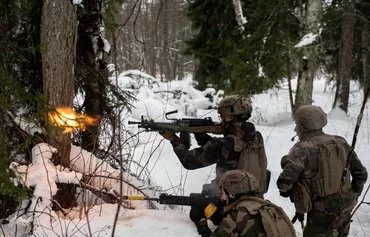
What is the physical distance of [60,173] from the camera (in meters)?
3.66

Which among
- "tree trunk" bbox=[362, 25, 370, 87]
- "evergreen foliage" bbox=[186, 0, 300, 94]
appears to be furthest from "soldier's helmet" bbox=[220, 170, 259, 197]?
"tree trunk" bbox=[362, 25, 370, 87]

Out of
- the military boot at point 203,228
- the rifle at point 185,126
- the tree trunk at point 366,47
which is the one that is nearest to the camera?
the military boot at point 203,228

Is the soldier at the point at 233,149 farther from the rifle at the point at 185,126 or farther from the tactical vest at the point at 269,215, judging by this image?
the tactical vest at the point at 269,215

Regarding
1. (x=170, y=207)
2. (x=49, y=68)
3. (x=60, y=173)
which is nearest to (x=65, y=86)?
(x=49, y=68)

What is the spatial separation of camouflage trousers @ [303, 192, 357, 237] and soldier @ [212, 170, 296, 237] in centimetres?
106

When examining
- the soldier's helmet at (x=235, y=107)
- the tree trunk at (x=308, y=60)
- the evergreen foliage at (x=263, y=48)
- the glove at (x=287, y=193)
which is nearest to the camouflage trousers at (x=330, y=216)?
the glove at (x=287, y=193)

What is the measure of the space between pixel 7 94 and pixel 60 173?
2.64ft

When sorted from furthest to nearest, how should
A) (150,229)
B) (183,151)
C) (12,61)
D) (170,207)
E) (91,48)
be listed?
(170,207) < (91,48) < (183,151) < (12,61) < (150,229)

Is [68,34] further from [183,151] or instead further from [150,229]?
[150,229]

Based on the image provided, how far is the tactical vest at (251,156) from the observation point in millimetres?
3967

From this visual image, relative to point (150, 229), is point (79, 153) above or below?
above

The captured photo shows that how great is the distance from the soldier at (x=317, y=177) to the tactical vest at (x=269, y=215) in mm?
942

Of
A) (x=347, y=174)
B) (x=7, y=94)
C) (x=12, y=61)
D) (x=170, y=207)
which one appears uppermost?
(x=12, y=61)

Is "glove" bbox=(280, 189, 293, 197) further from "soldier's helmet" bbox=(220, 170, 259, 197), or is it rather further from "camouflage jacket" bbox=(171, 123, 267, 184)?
"soldier's helmet" bbox=(220, 170, 259, 197)
